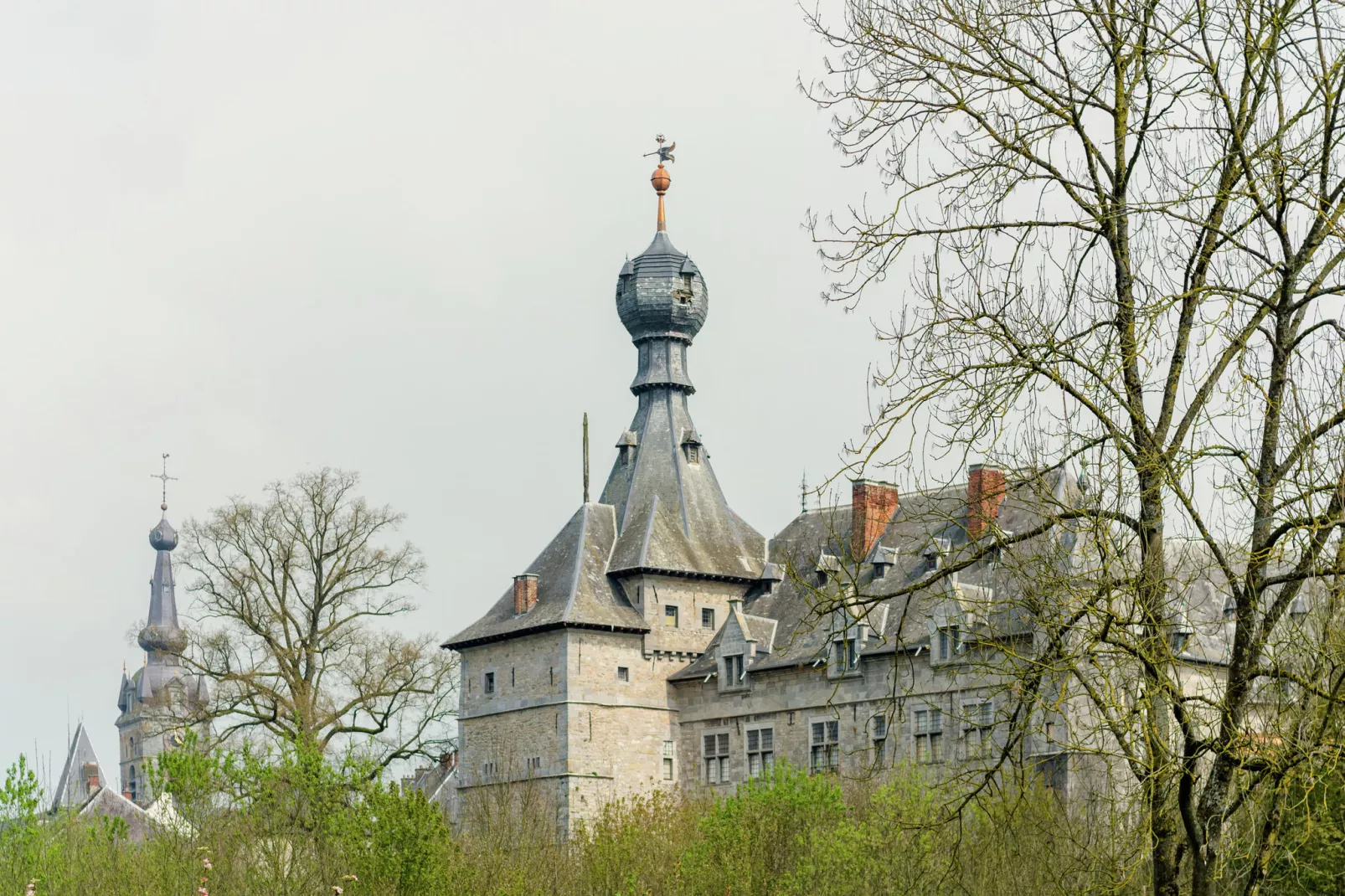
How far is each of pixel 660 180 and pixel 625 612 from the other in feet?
41.9

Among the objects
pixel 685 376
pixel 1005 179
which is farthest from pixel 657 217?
pixel 1005 179

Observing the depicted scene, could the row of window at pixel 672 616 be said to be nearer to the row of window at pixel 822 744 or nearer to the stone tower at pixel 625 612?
the stone tower at pixel 625 612

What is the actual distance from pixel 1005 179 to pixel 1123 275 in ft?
2.99

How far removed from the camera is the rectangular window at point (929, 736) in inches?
1469

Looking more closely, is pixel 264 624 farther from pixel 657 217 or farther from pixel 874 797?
pixel 874 797

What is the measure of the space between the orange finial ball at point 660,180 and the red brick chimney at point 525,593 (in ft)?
38.5

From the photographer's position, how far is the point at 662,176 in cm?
4953

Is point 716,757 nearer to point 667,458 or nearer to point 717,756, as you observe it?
point 717,756

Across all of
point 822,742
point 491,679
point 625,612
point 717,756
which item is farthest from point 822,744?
point 491,679

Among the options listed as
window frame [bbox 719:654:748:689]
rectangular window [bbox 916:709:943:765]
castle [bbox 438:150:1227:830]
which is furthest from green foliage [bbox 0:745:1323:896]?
window frame [bbox 719:654:748:689]

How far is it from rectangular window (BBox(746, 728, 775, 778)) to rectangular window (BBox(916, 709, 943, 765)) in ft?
13.7

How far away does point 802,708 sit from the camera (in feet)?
133

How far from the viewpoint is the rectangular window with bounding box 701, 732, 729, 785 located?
42094 mm

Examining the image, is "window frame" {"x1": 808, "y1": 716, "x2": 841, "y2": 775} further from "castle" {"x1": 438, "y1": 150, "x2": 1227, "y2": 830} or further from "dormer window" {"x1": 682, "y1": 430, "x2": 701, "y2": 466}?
"dormer window" {"x1": 682, "y1": 430, "x2": 701, "y2": 466}
